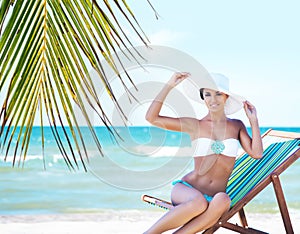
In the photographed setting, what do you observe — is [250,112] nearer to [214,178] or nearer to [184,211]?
[214,178]

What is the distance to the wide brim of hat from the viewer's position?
9.92ft

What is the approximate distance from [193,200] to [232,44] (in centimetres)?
2058

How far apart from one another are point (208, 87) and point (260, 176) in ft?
1.84

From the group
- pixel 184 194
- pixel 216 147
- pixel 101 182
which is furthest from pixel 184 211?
pixel 101 182

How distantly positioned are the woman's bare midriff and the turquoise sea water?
Answer: 2.14 meters

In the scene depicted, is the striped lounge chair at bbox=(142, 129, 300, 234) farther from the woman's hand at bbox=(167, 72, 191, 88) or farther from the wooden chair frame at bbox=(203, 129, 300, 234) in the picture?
the woman's hand at bbox=(167, 72, 191, 88)

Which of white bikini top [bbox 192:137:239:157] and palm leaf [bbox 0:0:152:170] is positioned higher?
palm leaf [bbox 0:0:152:170]

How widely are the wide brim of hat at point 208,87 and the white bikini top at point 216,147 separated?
19cm

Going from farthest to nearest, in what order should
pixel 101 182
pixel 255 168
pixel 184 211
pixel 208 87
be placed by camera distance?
pixel 101 182 < pixel 255 168 < pixel 208 87 < pixel 184 211

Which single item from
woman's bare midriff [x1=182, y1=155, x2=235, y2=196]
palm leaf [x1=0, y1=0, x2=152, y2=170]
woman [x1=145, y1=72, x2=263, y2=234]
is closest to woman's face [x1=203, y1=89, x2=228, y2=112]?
woman [x1=145, y1=72, x2=263, y2=234]

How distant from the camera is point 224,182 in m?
3.04

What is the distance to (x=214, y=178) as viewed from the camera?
302 cm

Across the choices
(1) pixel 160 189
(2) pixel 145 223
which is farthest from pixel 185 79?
(1) pixel 160 189

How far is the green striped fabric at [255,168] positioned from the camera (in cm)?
307
